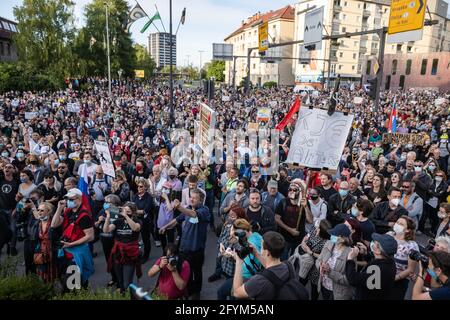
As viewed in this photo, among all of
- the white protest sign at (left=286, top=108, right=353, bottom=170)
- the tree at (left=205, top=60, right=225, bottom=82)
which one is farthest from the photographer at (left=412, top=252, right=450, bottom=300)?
the tree at (left=205, top=60, right=225, bottom=82)

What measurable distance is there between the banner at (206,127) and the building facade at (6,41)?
5153 centimetres

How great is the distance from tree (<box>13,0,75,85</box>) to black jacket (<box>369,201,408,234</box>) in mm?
40933

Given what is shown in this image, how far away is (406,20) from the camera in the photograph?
1106 cm

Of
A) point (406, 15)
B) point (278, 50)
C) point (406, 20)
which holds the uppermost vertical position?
point (278, 50)

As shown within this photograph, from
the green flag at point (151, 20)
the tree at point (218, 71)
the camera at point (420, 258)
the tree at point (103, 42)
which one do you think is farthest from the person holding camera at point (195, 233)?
the tree at point (218, 71)

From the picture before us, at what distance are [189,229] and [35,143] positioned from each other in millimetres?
6912

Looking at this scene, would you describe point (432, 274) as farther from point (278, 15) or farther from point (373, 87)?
point (278, 15)

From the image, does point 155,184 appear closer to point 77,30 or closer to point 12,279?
point 12,279

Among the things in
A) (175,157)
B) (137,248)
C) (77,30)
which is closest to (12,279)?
(137,248)

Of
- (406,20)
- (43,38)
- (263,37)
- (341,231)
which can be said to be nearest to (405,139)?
(406,20)

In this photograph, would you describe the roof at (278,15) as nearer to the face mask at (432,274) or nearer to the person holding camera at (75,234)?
the person holding camera at (75,234)

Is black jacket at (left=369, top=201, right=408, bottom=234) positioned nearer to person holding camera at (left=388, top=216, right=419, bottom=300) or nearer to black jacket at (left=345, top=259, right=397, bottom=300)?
person holding camera at (left=388, top=216, right=419, bottom=300)

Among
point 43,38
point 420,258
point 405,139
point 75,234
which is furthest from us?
point 43,38

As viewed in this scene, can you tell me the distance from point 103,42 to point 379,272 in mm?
52119
